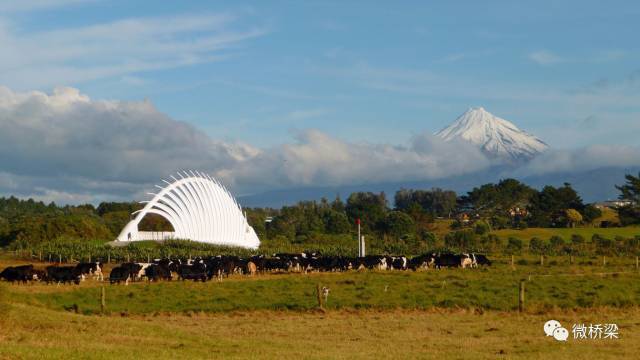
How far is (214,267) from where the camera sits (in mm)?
48750

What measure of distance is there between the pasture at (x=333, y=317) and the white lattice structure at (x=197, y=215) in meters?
33.0

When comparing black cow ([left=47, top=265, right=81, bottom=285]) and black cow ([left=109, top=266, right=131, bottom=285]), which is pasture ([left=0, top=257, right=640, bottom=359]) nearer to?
black cow ([left=109, top=266, right=131, bottom=285])

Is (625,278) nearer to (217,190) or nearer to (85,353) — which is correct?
(85,353)

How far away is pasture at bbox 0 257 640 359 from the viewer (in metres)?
22.1

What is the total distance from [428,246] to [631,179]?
233ft

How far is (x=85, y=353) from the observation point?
1919 cm

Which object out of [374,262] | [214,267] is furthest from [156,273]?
[374,262]

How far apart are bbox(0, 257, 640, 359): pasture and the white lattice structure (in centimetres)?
3299

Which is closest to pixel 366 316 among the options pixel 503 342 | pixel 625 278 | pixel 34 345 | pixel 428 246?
pixel 503 342

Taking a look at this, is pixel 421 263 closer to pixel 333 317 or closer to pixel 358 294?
pixel 358 294

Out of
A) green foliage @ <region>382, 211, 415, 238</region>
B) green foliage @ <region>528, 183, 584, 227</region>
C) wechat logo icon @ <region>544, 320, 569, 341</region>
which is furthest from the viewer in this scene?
green foliage @ <region>528, 183, 584, 227</region>

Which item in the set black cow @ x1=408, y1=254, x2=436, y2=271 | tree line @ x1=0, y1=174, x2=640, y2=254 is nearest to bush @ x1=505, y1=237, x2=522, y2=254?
tree line @ x1=0, y1=174, x2=640, y2=254

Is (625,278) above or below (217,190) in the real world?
below

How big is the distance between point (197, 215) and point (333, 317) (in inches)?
2056
